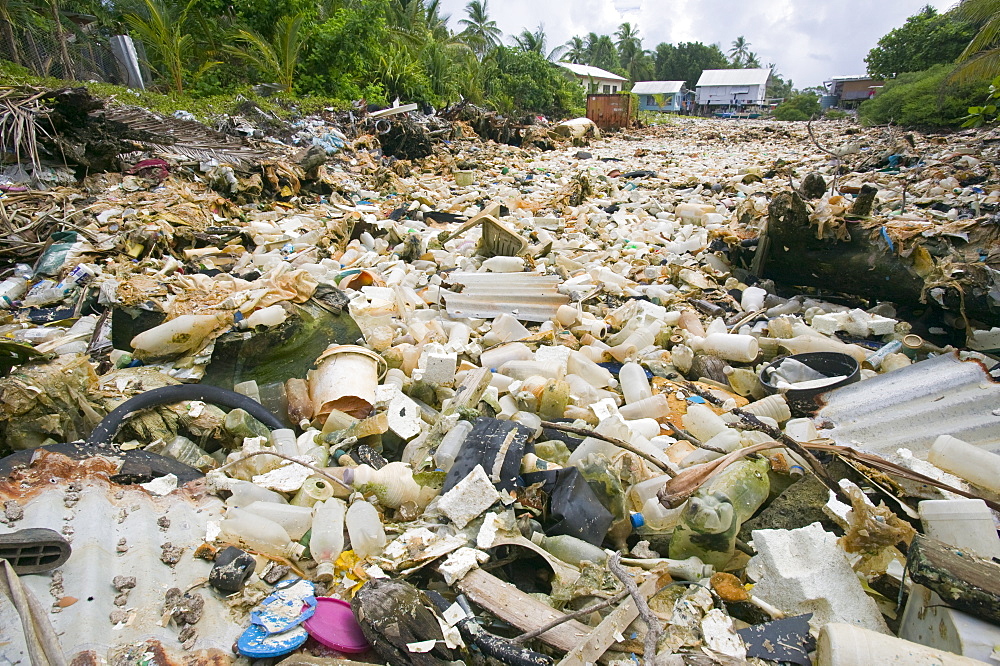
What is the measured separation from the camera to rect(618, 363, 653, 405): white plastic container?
8.62 ft

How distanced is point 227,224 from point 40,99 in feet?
7.47

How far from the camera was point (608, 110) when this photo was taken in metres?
22.1

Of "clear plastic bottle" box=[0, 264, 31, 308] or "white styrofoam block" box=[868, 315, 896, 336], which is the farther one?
"clear plastic bottle" box=[0, 264, 31, 308]

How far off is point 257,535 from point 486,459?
737 millimetres

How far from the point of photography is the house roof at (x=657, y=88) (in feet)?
157

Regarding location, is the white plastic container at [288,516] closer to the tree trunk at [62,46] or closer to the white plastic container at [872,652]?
the white plastic container at [872,652]

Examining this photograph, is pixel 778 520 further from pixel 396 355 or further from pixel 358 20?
pixel 358 20

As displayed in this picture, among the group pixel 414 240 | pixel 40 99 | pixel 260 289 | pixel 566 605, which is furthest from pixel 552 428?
pixel 40 99

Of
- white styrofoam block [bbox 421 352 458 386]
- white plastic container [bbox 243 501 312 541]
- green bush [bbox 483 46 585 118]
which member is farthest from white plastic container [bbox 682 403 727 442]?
green bush [bbox 483 46 585 118]

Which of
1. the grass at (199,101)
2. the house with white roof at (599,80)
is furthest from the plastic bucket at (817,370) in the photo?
the house with white roof at (599,80)

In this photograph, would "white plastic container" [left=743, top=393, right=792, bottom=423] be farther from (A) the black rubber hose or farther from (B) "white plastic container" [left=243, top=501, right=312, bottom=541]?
(A) the black rubber hose

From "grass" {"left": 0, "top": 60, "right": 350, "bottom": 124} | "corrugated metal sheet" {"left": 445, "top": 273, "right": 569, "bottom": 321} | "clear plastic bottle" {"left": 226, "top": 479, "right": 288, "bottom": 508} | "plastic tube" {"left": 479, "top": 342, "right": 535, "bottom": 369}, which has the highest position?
"grass" {"left": 0, "top": 60, "right": 350, "bottom": 124}

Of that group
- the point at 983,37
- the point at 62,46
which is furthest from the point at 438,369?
the point at 62,46

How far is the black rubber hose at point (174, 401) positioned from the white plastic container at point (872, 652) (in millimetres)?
1998
